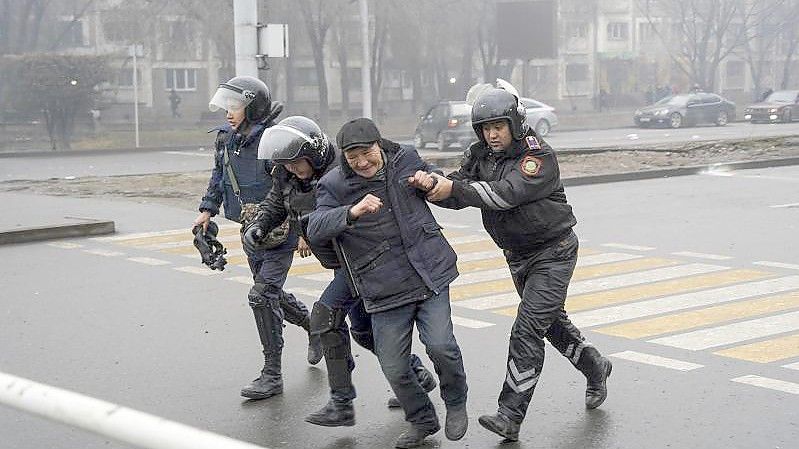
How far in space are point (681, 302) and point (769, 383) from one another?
2540mm

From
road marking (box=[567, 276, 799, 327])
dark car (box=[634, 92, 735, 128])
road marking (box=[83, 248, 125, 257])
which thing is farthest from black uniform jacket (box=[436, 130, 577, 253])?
dark car (box=[634, 92, 735, 128])

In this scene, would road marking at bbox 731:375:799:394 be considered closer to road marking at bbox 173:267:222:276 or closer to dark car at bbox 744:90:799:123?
road marking at bbox 173:267:222:276

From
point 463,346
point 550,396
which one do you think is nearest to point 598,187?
point 463,346

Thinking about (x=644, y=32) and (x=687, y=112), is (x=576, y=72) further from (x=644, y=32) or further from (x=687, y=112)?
(x=687, y=112)

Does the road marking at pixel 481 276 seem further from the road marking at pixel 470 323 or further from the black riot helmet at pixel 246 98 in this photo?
the black riot helmet at pixel 246 98

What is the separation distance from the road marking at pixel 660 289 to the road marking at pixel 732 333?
1157 mm

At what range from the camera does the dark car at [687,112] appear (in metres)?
47.0

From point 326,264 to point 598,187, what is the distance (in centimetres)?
1410

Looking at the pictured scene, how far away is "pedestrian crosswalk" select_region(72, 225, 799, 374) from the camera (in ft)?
26.3

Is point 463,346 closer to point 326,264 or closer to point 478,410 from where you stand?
point 478,410

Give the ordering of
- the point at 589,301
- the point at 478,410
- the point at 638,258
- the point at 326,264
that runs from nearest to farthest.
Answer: the point at 326,264 → the point at 478,410 → the point at 589,301 → the point at 638,258

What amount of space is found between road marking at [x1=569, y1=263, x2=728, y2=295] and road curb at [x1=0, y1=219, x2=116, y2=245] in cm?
619

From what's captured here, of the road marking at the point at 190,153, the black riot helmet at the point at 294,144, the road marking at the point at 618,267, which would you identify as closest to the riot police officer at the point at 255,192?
the black riot helmet at the point at 294,144

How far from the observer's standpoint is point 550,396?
676 cm
